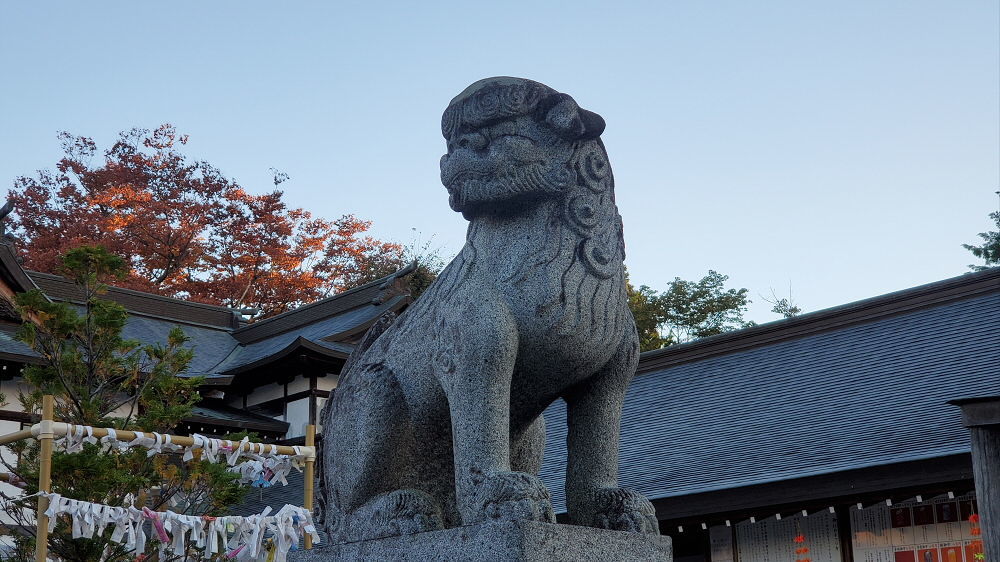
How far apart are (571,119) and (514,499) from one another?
1.20 meters

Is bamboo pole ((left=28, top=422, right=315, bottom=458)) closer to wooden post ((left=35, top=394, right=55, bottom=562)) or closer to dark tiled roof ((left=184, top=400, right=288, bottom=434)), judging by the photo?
wooden post ((left=35, top=394, right=55, bottom=562))

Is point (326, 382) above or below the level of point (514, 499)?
above

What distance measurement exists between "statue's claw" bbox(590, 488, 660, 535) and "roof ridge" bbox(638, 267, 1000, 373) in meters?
12.9

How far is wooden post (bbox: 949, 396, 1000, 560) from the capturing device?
836cm

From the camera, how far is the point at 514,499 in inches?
114

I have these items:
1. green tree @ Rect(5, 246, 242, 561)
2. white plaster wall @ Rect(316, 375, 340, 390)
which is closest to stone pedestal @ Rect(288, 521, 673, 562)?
green tree @ Rect(5, 246, 242, 561)

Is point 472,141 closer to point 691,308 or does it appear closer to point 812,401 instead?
point 812,401

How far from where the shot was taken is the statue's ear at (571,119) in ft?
10.8

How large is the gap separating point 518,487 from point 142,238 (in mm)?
26385

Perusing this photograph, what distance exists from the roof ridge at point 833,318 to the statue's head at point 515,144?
42.2 feet

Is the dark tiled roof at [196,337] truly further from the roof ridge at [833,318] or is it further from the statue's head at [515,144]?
the statue's head at [515,144]

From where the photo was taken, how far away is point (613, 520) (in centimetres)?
327

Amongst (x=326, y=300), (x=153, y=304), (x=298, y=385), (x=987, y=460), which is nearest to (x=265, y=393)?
(x=298, y=385)

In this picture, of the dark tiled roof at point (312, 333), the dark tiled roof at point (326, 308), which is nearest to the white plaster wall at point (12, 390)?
the dark tiled roof at point (312, 333)
